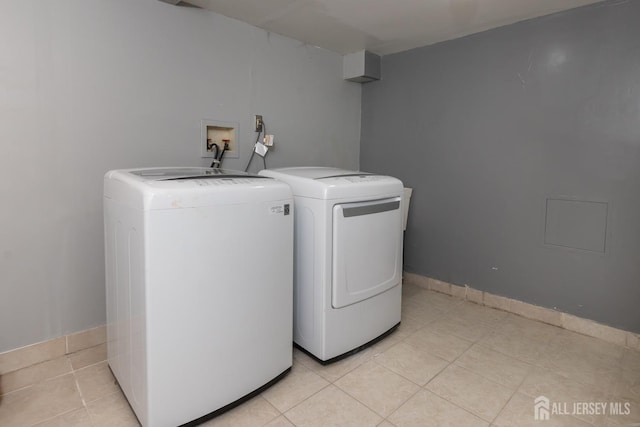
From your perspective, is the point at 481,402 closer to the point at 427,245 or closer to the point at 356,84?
the point at 427,245

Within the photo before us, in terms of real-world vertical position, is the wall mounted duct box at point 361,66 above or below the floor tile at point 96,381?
above

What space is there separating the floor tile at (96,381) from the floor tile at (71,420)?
91 mm

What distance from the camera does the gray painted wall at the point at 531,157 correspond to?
2039 millimetres

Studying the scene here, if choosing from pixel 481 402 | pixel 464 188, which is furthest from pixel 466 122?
pixel 481 402

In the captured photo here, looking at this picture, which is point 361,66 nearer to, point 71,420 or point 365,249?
point 365,249

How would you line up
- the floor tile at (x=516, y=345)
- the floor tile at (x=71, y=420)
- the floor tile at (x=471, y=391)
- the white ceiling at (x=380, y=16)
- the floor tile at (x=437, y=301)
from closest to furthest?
1. the floor tile at (x=71, y=420)
2. the floor tile at (x=471, y=391)
3. the floor tile at (x=516, y=345)
4. the white ceiling at (x=380, y=16)
5. the floor tile at (x=437, y=301)

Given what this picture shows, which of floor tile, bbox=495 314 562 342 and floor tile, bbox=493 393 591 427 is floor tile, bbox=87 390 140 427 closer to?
floor tile, bbox=493 393 591 427

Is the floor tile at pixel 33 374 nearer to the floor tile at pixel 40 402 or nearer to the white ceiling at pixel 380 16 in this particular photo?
the floor tile at pixel 40 402

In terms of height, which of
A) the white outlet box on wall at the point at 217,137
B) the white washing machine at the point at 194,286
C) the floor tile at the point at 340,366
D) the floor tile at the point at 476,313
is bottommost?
the floor tile at the point at 340,366

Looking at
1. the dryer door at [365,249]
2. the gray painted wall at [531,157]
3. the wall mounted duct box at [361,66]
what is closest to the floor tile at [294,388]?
the dryer door at [365,249]

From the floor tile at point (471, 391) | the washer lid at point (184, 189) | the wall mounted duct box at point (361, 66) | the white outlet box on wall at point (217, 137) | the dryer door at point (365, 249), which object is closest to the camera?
the washer lid at point (184, 189)

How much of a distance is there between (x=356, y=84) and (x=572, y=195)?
1.96 m

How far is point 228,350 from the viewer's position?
A: 1413mm

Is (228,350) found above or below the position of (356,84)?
below
